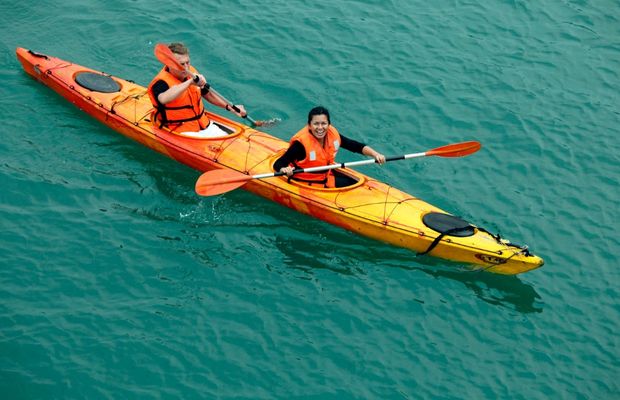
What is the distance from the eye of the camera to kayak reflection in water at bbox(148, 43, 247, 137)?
9.70 meters

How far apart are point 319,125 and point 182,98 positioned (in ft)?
6.45

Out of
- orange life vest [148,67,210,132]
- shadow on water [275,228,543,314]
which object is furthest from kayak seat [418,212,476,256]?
orange life vest [148,67,210,132]

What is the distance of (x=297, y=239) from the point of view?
9469mm

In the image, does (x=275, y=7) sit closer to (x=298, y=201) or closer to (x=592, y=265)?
(x=298, y=201)

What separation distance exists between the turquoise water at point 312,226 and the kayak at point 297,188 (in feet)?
0.66

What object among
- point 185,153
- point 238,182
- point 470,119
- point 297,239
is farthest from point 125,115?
point 470,119

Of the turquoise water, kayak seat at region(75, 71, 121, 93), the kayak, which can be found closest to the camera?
the turquoise water

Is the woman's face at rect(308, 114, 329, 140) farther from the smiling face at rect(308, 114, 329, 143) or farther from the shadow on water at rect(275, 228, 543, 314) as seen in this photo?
the shadow on water at rect(275, 228, 543, 314)

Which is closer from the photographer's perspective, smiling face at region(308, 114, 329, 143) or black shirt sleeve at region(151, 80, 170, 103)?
smiling face at region(308, 114, 329, 143)

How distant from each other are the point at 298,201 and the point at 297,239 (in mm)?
487

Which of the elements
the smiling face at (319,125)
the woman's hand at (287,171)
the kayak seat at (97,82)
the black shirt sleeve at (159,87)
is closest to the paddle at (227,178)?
the woman's hand at (287,171)

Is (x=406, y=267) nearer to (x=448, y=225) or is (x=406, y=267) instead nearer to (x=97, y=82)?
(x=448, y=225)

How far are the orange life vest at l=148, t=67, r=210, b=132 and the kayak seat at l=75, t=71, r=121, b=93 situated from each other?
3.71 feet

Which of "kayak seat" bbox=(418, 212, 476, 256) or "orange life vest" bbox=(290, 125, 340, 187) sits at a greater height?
"orange life vest" bbox=(290, 125, 340, 187)
